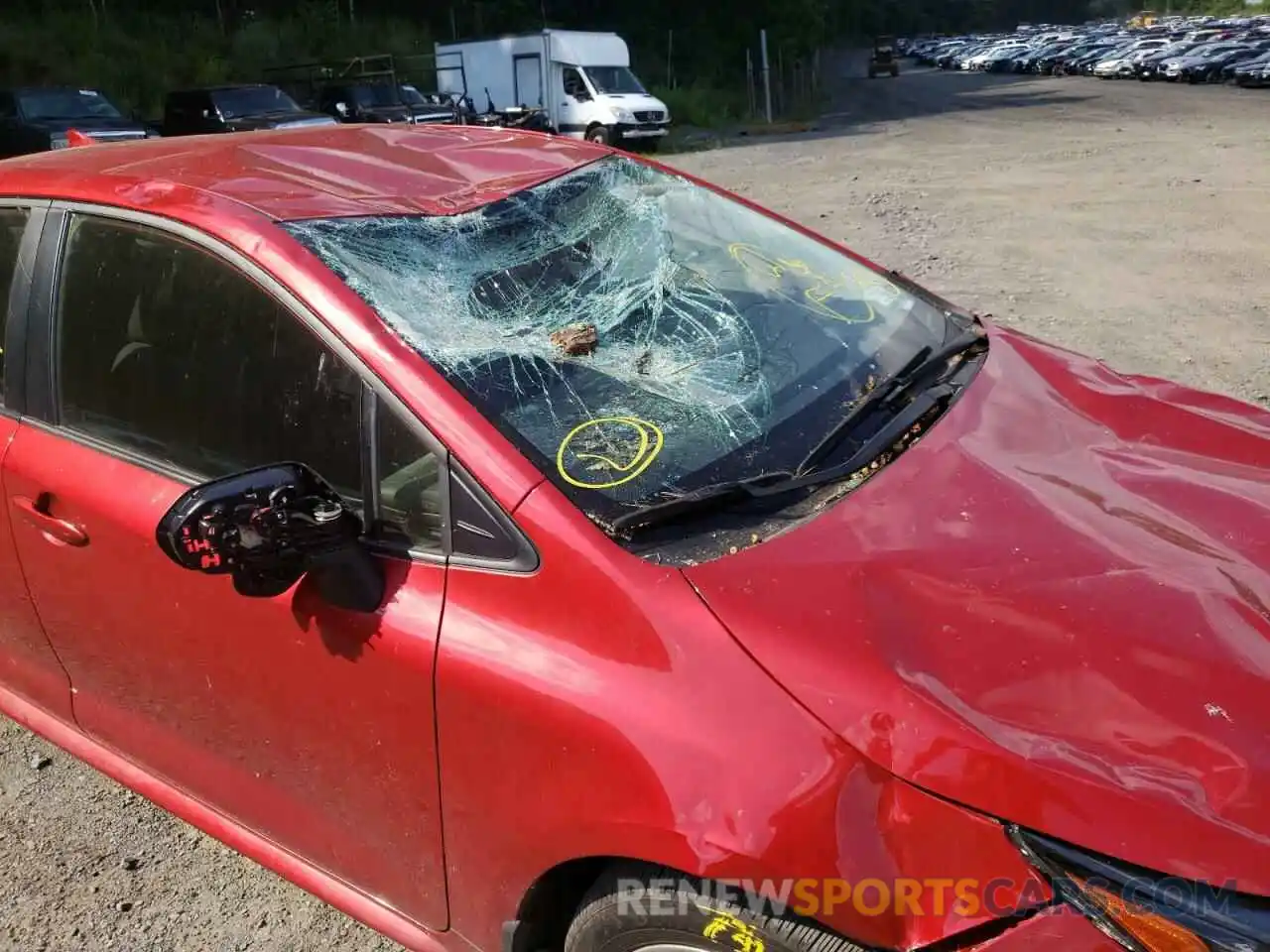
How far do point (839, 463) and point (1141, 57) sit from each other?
48.5 metres

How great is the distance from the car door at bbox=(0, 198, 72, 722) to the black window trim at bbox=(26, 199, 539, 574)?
0.03 meters

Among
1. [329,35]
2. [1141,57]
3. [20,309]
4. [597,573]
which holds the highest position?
[329,35]

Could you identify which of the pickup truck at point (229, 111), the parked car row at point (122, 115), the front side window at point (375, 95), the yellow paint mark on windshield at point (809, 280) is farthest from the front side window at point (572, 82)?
the yellow paint mark on windshield at point (809, 280)

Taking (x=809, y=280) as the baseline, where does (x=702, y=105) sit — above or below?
above

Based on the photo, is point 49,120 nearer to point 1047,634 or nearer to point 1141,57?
point 1047,634

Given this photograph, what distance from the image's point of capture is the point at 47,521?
7.72 feet

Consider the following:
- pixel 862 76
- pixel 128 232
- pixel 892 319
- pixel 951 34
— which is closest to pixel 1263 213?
pixel 892 319

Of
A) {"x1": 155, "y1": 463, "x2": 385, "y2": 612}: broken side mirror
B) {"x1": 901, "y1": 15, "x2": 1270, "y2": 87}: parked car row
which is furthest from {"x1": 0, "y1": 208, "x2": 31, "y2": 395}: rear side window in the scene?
{"x1": 901, "y1": 15, "x2": 1270, "y2": 87}: parked car row

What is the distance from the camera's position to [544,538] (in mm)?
1728

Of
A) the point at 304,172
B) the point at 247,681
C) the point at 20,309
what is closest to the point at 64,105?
the point at 20,309

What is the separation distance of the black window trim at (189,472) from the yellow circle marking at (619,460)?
6.5 inches

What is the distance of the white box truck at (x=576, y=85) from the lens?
25094 mm

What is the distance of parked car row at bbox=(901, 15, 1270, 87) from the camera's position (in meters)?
36.6

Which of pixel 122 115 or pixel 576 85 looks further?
pixel 576 85
